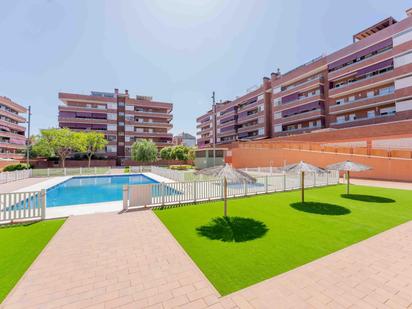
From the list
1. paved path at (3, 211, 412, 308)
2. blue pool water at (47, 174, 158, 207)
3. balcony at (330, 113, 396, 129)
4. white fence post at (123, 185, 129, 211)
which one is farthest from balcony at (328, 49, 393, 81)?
white fence post at (123, 185, 129, 211)

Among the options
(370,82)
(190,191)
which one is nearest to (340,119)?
(370,82)

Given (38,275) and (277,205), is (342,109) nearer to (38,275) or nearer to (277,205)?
(277,205)

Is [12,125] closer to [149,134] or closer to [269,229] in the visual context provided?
[149,134]

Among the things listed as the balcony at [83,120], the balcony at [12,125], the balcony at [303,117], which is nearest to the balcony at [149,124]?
the balcony at [83,120]

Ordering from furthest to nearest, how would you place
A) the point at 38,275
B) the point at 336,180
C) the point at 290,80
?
the point at 290,80
the point at 336,180
the point at 38,275

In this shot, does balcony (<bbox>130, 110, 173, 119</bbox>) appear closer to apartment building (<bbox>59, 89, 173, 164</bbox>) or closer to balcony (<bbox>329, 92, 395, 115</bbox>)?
apartment building (<bbox>59, 89, 173, 164</bbox>)

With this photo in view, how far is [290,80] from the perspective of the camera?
4341cm

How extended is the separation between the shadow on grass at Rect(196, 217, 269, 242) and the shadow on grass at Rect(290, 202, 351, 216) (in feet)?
10.6

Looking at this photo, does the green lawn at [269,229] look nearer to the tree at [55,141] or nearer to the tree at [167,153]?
the tree at [167,153]

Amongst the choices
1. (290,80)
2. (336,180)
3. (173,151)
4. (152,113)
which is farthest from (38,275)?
(152,113)

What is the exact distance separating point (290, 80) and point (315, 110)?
10.2 metres

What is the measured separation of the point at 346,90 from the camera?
3325 cm

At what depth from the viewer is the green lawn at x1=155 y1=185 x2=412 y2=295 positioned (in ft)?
14.1

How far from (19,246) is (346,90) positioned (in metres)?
43.0
